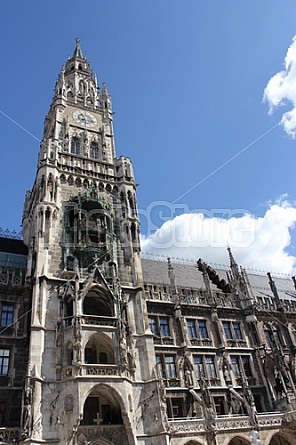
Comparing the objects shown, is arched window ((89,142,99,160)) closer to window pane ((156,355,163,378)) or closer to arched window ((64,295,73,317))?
arched window ((64,295,73,317))

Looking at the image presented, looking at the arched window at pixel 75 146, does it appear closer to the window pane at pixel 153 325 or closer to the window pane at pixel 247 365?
the window pane at pixel 153 325

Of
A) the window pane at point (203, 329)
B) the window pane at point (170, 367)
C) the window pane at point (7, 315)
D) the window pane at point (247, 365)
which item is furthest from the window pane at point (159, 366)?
the window pane at point (7, 315)

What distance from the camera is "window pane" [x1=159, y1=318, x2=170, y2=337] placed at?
31062 mm

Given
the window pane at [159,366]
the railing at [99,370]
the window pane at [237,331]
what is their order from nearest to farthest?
the railing at [99,370] → the window pane at [159,366] → the window pane at [237,331]

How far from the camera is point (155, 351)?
1160 inches

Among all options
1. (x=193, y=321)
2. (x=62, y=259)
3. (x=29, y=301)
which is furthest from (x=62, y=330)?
(x=193, y=321)

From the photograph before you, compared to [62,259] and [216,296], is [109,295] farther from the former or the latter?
[216,296]

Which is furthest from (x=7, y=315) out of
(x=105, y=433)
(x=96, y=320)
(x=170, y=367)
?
(x=170, y=367)

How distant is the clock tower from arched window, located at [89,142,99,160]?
123 millimetres

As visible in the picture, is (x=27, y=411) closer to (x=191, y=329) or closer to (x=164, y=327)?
(x=164, y=327)

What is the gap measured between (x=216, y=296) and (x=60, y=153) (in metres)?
21.4

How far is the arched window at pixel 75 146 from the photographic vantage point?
129 ft

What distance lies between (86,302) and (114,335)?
436 centimetres

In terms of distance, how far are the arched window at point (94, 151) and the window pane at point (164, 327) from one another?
62.8ft
